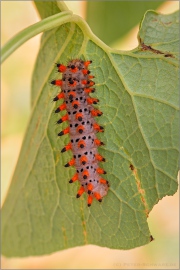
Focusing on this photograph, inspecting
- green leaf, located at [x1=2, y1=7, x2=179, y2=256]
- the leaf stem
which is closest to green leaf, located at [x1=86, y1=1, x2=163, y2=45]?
green leaf, located at [x1=2, y1=7, x2=179, y2=256]

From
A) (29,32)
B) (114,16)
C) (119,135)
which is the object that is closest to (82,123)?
(119,135)

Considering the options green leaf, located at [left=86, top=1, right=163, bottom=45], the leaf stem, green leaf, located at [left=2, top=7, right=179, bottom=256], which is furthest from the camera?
green leaf, located at [left=86, top=1, right=163, bottom=45]

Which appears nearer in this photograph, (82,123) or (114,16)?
(82,123)

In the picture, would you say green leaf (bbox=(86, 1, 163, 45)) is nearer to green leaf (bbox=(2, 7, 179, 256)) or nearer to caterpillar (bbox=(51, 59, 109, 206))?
green leaf (bbox=(2, 7, 179, 256))

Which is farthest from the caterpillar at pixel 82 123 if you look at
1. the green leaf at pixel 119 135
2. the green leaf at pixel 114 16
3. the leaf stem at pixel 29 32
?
the green leaf at pixel 114 16

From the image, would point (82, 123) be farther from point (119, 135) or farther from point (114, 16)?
point (114, 16)

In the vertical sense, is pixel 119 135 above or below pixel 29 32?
below

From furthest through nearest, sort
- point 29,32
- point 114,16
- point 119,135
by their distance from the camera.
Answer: point 114,16 < point 119,135 < point 29,32

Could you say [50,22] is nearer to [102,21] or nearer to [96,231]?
[96,231]
